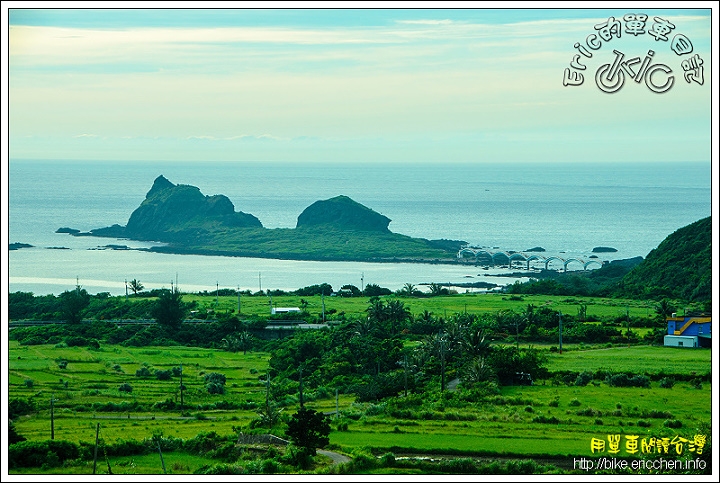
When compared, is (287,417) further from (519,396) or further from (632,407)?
(632,407)

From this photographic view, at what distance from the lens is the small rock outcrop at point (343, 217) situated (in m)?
87.5

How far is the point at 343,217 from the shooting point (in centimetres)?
8825

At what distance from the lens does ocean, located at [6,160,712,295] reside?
65625 mm

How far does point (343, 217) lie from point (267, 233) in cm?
770

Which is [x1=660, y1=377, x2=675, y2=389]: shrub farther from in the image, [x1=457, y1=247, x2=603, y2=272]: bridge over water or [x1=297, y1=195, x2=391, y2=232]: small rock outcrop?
[x1=297, y1=195, x2=391, y2=232]: small rock outcrop

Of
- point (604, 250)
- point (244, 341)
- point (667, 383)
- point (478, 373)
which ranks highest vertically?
point (604, 250)

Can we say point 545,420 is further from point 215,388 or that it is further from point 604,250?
point 604,250

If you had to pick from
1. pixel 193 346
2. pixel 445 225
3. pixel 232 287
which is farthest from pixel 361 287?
pixel 445 225

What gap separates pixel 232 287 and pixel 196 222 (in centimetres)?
3062

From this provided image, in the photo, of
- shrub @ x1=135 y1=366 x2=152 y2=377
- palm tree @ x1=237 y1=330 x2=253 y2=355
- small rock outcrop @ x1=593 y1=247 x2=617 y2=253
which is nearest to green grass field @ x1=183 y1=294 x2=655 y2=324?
palm tree @ x1=237 y1=330 x2=253 y2=355

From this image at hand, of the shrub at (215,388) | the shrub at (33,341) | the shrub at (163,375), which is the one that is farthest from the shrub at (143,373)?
the shrub at (33,341)

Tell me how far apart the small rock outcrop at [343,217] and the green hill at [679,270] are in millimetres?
37161

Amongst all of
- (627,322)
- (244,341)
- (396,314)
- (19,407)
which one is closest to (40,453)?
(19,407)

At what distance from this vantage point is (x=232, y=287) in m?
61.2
